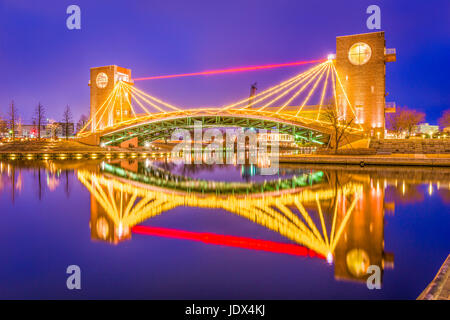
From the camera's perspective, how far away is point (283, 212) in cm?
838

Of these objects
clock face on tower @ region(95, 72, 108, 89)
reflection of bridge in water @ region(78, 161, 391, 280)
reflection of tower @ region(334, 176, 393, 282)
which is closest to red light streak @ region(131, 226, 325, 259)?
reflection of bridge in water @ region(78, 161, 391, 280)

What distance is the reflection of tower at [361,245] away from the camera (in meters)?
4.64

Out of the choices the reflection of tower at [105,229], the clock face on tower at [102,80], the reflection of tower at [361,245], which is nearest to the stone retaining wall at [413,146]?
the reflection of tower at [361,245]

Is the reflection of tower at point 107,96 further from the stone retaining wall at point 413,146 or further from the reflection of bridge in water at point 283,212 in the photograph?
the reflection of bridge in water at point 283,212

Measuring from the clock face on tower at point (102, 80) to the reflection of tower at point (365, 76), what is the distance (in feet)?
98.7

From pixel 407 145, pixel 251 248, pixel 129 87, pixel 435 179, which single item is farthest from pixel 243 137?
pixel 251 248

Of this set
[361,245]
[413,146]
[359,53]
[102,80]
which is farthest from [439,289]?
[102,80]

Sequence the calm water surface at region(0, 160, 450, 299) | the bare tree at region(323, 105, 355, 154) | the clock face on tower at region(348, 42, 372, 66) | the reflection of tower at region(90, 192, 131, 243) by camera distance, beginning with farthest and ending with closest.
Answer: the clock face on tower at region(348, 42, 372, 66) → the bare tree at region(323, 105, 355, 154) → the reflection of tower at region(90, 192, 131, 243) → the calm water surface at region(0, 160, 450, 299)

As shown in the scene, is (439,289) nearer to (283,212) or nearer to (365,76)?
(283,212)

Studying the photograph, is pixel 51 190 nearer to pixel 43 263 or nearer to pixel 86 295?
pixel 43 263

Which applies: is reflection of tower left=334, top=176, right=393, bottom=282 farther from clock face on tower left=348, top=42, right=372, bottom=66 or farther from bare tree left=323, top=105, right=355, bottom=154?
clock face on tower left=348, top=42, right=372, bottom=66

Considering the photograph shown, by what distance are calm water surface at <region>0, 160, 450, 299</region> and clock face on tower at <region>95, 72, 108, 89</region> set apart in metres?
38.2

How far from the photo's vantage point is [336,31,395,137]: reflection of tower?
3106 centimetres

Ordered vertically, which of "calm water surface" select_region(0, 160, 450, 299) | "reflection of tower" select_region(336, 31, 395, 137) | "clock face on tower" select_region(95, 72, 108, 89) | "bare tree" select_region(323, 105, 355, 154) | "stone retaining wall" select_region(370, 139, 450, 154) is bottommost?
"calm water surface" select_region(0, 160, 450, 299)
